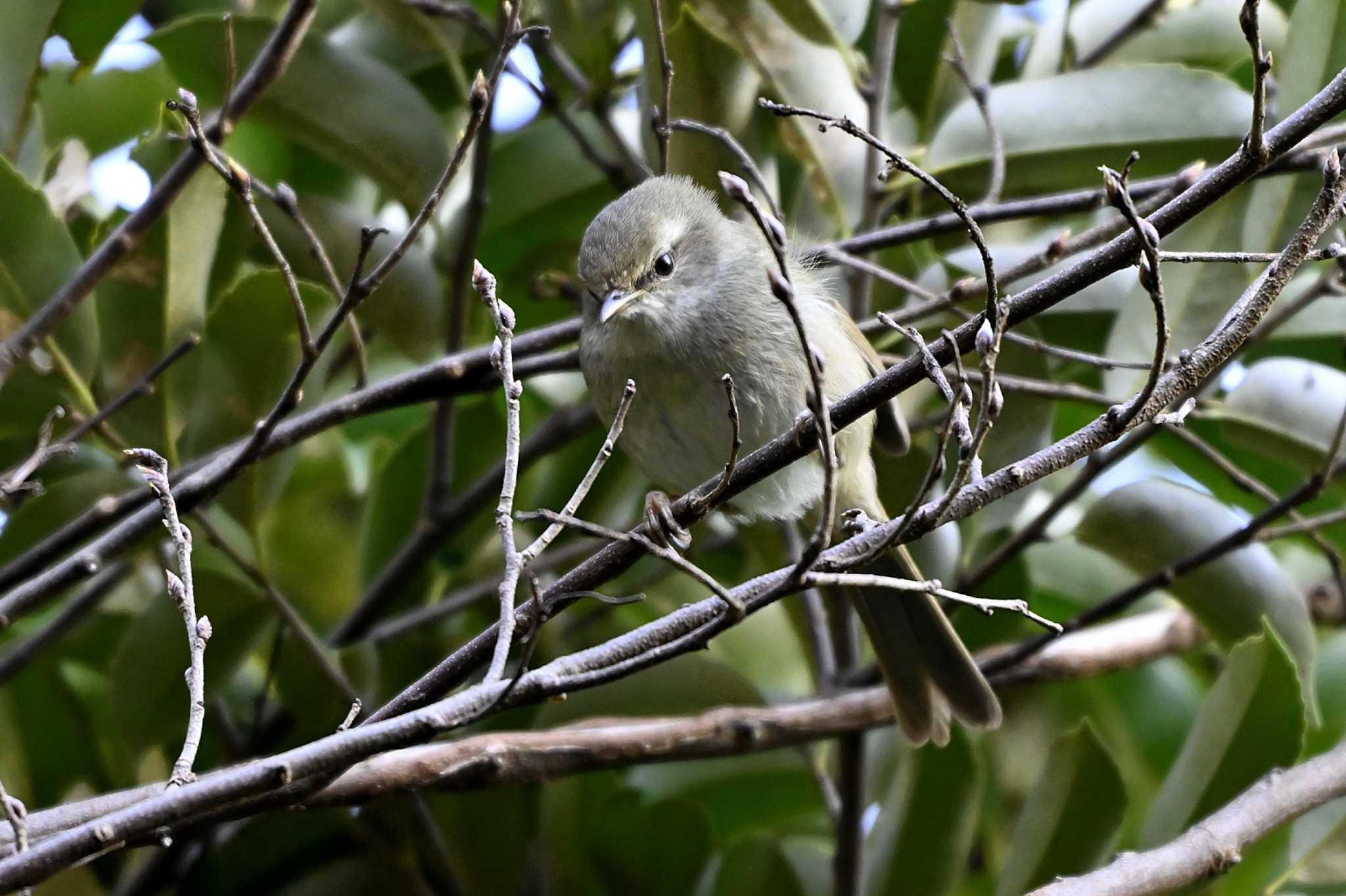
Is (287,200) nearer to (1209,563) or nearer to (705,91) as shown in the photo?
A: (705,91)

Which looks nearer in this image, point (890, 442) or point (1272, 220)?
point (1272, 220)

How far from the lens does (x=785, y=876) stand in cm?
276

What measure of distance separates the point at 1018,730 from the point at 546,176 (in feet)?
5.82

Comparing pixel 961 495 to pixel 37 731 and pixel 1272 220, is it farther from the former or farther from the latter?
pixel 37 731

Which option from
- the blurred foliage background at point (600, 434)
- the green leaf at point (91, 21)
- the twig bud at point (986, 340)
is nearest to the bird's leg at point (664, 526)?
the blurred foliage background at point (600, 434)

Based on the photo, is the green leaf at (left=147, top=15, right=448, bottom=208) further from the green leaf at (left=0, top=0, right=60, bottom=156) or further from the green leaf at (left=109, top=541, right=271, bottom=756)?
the green leaf at (left=109, top=541, right=271, bottom=756)

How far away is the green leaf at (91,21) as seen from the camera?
2.70 meters

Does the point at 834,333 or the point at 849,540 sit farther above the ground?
the point at 834,333

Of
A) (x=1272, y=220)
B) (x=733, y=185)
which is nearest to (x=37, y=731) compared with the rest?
(x=733, y=185)

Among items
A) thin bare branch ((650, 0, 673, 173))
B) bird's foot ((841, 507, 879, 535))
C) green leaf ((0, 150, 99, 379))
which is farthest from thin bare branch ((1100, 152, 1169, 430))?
green leaf ((0, 150, 99, 379))

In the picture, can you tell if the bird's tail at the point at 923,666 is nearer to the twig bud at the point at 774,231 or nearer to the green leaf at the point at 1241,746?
the green leaf at the point at 1241,746

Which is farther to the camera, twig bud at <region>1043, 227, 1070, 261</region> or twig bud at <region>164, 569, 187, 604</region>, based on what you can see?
twig bud at <region>1043, 227, 1070, 261</region>

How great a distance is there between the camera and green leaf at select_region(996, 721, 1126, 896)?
8.55 ft

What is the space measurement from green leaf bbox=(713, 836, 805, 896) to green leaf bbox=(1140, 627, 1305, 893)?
0.71 metres
